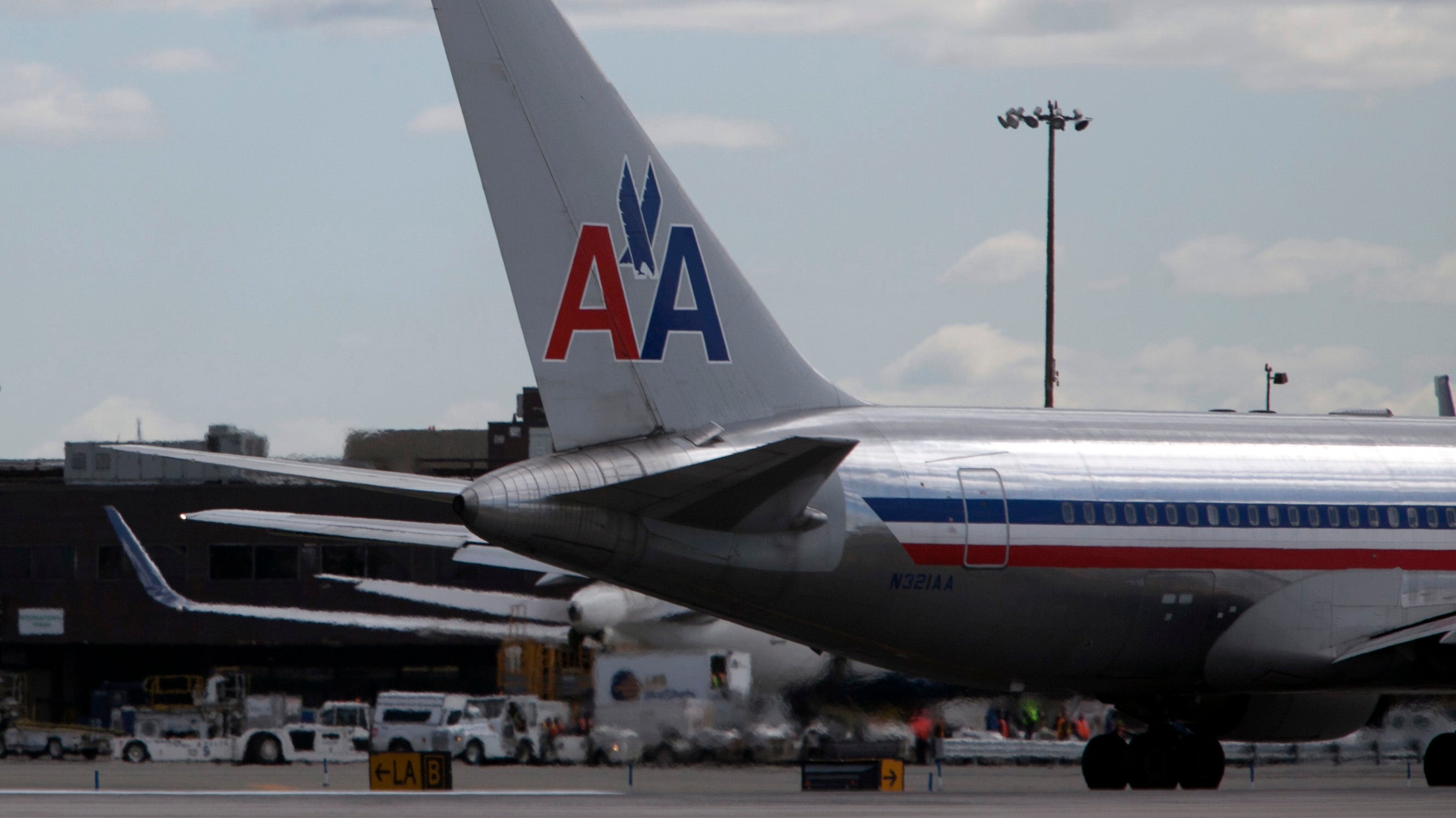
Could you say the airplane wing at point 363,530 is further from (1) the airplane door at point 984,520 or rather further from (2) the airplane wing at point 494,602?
(2) the airplane wing at point 494,602

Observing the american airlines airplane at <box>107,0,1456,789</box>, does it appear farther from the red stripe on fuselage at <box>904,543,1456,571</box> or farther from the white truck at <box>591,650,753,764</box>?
the white truck at <box>591,650,753,764</box>

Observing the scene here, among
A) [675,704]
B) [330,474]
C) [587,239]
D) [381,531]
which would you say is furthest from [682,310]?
[675,704]

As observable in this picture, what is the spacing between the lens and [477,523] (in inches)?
778

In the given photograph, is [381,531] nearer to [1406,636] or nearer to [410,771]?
[410,771]

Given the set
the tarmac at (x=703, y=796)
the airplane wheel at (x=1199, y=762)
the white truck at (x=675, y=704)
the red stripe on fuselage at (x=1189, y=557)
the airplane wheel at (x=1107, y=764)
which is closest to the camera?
the tarmac at (x=703, y=796)

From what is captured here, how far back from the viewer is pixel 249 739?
149 ft

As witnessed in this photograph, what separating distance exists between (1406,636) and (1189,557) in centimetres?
316

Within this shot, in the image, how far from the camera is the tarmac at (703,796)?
59.3 ft

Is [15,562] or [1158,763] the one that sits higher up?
[15,562]

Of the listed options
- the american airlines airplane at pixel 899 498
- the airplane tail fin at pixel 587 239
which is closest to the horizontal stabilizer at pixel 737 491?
the american airlines airplane at pixel 899 498

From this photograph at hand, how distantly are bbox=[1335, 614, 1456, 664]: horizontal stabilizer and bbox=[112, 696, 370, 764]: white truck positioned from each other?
2629 cm

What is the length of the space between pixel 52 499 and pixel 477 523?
192 feet

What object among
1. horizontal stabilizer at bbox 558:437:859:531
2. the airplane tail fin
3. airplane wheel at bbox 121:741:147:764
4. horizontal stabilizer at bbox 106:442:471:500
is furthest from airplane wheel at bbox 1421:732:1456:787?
airplane wheel at bbox 121:741:147:764

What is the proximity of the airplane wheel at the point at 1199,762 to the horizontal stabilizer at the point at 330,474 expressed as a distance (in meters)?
11.4
